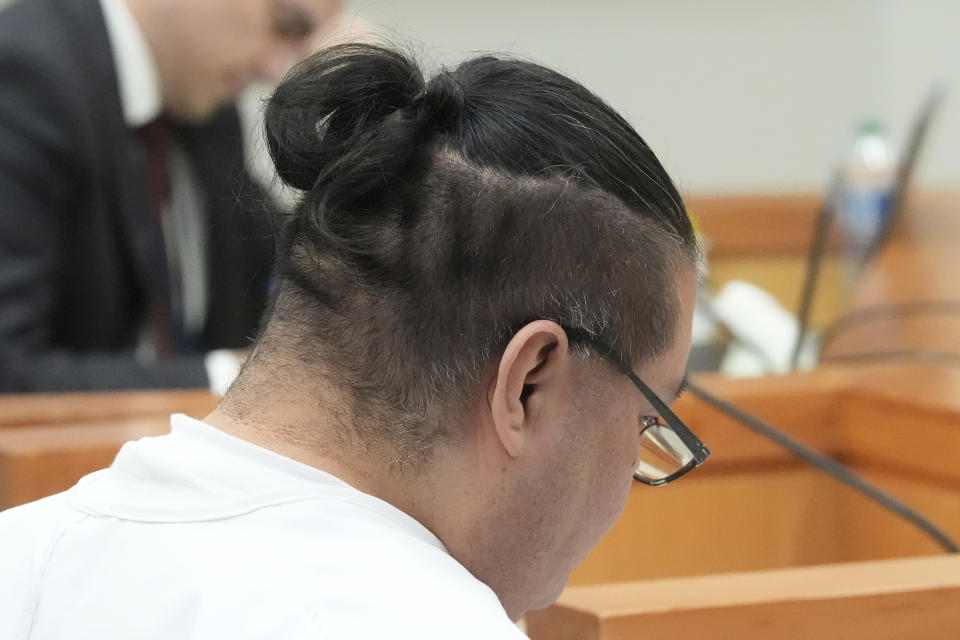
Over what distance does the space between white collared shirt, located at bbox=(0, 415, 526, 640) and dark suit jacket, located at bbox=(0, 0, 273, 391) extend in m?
1.08

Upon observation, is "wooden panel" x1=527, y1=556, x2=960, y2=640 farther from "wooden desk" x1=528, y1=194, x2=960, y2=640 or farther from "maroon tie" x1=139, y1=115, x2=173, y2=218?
"maroon tie" x1=139, y1=115, x2=173, y2=218

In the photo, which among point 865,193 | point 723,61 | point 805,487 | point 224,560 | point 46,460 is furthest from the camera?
point 723,61

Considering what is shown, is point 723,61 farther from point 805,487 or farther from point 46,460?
point 46,460

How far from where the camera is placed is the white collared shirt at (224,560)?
0.51 metres

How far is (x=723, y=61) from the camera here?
308 cm

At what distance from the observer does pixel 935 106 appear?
2.08 metres

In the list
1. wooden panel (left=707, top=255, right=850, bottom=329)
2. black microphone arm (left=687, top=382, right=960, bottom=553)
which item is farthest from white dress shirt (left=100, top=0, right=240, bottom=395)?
wooden panel (left=707, top=255, right=850, bottom=329)

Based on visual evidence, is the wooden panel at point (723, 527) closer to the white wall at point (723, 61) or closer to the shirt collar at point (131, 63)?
the shirt collar at point (131, 63)

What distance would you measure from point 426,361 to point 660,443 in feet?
0.59

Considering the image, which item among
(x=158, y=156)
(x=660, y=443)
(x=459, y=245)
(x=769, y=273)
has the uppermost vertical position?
(x=459, y=245)

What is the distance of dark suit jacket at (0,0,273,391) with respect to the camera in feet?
5.75

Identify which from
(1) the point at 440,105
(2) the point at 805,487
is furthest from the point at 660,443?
(2) the point at 805,487

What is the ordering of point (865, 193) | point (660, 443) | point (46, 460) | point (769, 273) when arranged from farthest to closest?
point (769, 273), point (865, 193), point (46, 460), point (660, 443)

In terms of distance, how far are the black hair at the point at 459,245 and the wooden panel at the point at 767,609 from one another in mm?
191
